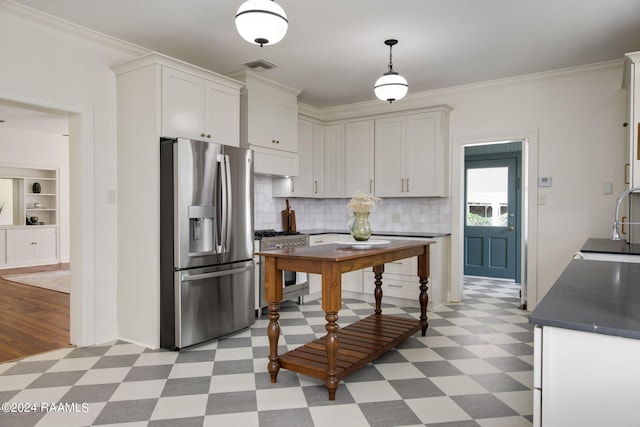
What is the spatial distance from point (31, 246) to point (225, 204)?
266 inches

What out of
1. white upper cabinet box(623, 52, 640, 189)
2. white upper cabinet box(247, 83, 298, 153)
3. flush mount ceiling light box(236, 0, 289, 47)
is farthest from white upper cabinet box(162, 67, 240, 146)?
white upper cabinet box(623, 52, 640, 189)

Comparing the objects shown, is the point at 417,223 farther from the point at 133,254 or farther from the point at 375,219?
the point at 133,254

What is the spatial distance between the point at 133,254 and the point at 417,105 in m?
3.77

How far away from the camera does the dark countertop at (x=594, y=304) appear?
3.53 feet

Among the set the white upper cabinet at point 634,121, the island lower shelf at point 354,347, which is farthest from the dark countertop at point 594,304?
the white upper cabinet at point 634,121

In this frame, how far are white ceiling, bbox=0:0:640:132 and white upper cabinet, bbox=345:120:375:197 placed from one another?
988 millimetres

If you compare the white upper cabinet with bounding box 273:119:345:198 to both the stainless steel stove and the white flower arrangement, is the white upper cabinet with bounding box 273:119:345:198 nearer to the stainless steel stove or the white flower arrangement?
the stainless steel stove

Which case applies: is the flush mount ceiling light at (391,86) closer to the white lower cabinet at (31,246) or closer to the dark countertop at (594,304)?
the dark countertop at (594,304)

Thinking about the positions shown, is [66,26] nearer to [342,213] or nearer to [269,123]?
[269,123]

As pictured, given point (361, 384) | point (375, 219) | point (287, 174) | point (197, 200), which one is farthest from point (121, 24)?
point (375, 219)

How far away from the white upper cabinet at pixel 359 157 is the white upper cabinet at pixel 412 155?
3.7 inches

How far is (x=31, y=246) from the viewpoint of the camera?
8.30 meters

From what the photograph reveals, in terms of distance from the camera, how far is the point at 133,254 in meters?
3.59

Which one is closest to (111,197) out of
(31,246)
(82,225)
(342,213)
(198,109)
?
(82,225)
